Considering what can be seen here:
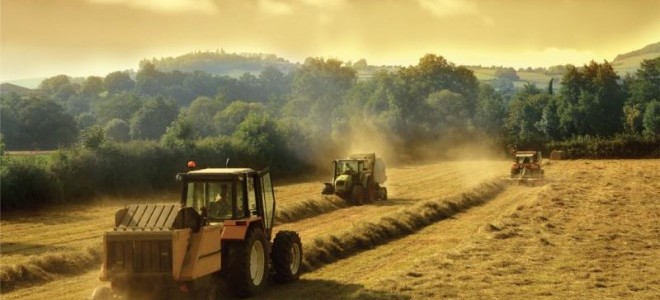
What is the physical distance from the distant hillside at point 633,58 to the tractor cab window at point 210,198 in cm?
15640

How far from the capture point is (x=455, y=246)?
18.0 m

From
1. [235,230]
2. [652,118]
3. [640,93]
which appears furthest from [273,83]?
[235,230]

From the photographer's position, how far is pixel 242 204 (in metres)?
12.7

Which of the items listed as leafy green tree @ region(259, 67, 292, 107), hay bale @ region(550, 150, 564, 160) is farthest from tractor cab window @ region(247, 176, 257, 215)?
leafy green tree @ region(259, 67, 292, 107)

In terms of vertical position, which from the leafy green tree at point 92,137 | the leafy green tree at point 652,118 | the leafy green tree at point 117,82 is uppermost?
the leafy green tree at point 117,82

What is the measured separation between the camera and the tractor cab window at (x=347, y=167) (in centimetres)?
3042

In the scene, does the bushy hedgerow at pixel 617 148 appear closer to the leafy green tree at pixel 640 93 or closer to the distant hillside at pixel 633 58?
the leafy green tree at pixel 640 93

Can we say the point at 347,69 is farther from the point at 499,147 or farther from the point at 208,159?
the point at 208,159

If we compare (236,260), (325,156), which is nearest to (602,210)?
(236,260)

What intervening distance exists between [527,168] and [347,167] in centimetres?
1422

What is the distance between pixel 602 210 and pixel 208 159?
22.4 meters

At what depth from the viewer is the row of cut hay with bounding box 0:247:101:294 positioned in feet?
47.3

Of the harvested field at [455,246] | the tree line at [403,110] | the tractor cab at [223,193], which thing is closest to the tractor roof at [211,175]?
A: the tractor cab at [223,193]

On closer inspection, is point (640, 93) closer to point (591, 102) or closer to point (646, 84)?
point (646, 84)
